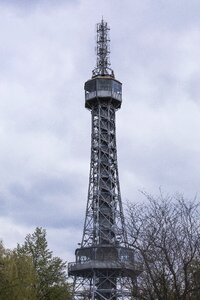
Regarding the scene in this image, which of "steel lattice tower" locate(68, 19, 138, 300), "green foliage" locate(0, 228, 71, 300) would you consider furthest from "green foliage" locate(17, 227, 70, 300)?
"steel lattice tower" locate(68, 19, 138, 300)

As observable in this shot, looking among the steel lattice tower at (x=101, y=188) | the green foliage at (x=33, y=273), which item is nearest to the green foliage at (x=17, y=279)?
the green foliage at (x=33, y=273)

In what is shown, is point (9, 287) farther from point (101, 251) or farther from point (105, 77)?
point (105, 77)

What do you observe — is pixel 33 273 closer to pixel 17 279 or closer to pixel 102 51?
pixel 17 279

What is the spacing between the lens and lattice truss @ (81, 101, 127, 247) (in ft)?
264

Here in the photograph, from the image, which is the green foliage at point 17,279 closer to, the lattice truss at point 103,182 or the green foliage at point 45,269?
the green foliage at point 45,269

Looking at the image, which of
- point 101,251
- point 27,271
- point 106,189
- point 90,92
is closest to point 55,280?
point 27,271

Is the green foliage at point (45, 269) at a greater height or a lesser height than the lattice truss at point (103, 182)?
lesser

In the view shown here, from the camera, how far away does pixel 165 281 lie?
55.3 ft

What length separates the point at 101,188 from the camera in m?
83.9

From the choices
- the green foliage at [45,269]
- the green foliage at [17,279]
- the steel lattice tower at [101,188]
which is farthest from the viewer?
the steel lattice tower at [101,188]

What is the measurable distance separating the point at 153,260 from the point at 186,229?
1.66 metres

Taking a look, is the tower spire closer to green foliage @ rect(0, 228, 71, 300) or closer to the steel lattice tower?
the steel lattice tower

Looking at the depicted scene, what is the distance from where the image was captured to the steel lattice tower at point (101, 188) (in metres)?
72.8

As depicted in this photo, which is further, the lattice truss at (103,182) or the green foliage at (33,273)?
the lattice truss at (103,182)
